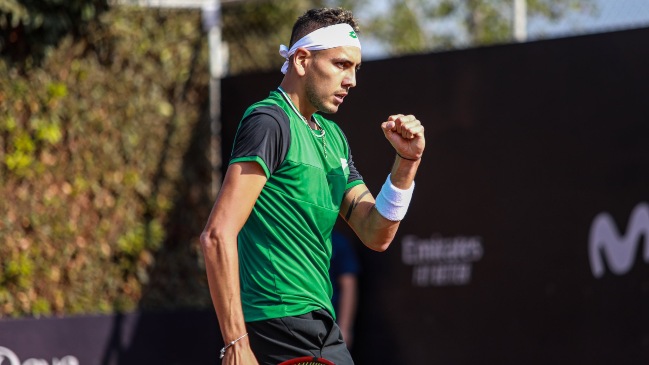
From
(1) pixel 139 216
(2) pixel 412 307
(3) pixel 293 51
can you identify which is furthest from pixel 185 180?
(3) pixel 293 51

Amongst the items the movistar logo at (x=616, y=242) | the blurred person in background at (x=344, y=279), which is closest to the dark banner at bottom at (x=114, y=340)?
the blurred person in background at (x=344, y=279)

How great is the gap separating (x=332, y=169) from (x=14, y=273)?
12.8 feet

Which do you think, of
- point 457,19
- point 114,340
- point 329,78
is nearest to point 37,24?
point 114,340

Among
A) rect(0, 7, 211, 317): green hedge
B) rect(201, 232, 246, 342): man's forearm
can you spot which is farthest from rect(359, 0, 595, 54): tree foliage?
rect(201, 232, 246, 342): man's forearm

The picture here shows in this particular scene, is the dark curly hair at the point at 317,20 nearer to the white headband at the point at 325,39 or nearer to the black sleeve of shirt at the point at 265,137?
the white headband at the point at 325,39

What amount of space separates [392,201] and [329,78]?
1.42 ft

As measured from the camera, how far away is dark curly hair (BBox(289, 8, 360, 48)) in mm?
3631

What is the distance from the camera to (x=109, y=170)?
7660 mm

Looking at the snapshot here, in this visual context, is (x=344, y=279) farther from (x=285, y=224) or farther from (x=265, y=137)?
(x=265, y=137)

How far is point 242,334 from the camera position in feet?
10.3

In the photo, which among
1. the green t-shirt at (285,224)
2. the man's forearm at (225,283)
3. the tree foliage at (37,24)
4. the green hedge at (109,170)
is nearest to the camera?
the man's forearm at (225,283)

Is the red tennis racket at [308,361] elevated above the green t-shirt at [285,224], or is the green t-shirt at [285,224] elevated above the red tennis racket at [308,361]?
the green t-shirt at [285,224]

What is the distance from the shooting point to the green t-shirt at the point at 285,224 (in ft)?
11.0

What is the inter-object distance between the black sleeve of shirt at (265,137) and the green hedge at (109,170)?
13.2 ft
